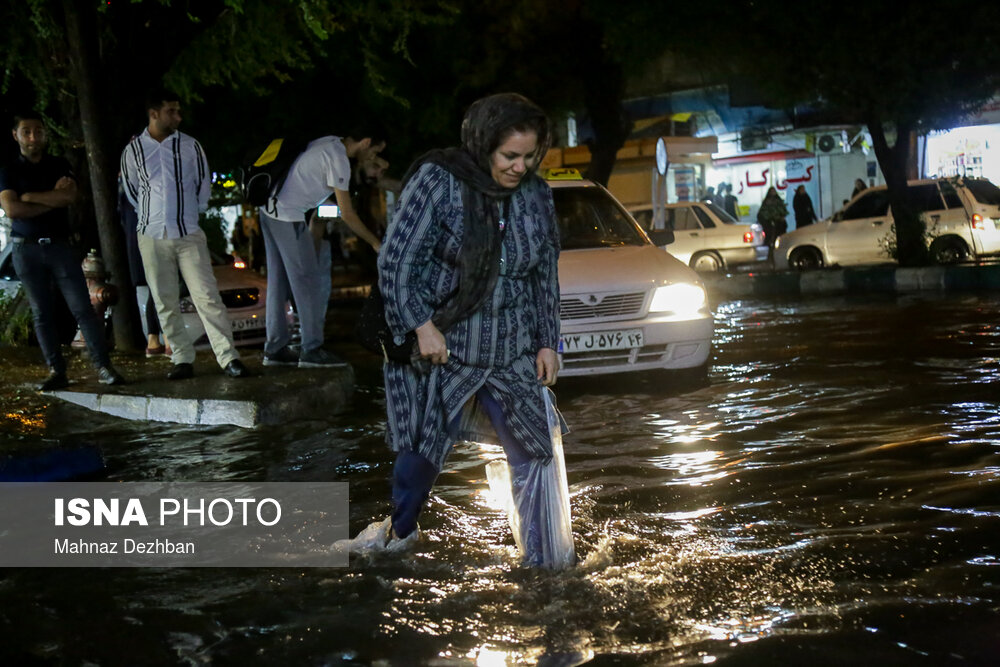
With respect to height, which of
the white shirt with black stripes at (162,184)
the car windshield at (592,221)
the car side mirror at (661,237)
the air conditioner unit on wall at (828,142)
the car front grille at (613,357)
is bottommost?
the car front grille at (613,357)

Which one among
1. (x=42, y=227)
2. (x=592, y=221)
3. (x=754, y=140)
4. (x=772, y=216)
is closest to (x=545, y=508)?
(x=42, y=227)

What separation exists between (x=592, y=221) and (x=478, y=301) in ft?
20.3

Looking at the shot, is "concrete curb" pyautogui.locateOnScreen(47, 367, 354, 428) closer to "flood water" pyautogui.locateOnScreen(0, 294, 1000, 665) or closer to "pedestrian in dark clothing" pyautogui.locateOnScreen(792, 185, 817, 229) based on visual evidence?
"flood water" pyautogui.locateOnScreen(0, 294, 1000, 665)

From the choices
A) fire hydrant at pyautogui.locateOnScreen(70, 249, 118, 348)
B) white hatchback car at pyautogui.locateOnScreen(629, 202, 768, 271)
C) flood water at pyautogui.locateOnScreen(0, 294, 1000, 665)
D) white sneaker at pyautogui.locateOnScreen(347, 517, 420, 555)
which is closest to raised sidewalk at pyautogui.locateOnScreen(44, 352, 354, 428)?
flood water at pyautogui.locateOnScreen(0, 294, 1000, 665)

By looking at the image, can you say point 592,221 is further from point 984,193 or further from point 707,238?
point 707,238

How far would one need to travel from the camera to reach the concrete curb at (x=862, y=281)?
17.9 m

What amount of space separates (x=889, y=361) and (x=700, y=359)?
190cm

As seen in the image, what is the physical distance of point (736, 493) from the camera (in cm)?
545

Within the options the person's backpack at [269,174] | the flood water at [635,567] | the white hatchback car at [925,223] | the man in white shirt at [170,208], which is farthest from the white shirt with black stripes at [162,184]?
the white hatchback car at [925,223]

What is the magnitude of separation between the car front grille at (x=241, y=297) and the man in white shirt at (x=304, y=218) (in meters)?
3.71

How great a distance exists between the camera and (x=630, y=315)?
8781 mm

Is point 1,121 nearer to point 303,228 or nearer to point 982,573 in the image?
point 303,228

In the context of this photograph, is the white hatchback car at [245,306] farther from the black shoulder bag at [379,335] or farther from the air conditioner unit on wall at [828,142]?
the air conditioner unit on wall at [828,142]

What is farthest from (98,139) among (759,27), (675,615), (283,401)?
(759,27)
